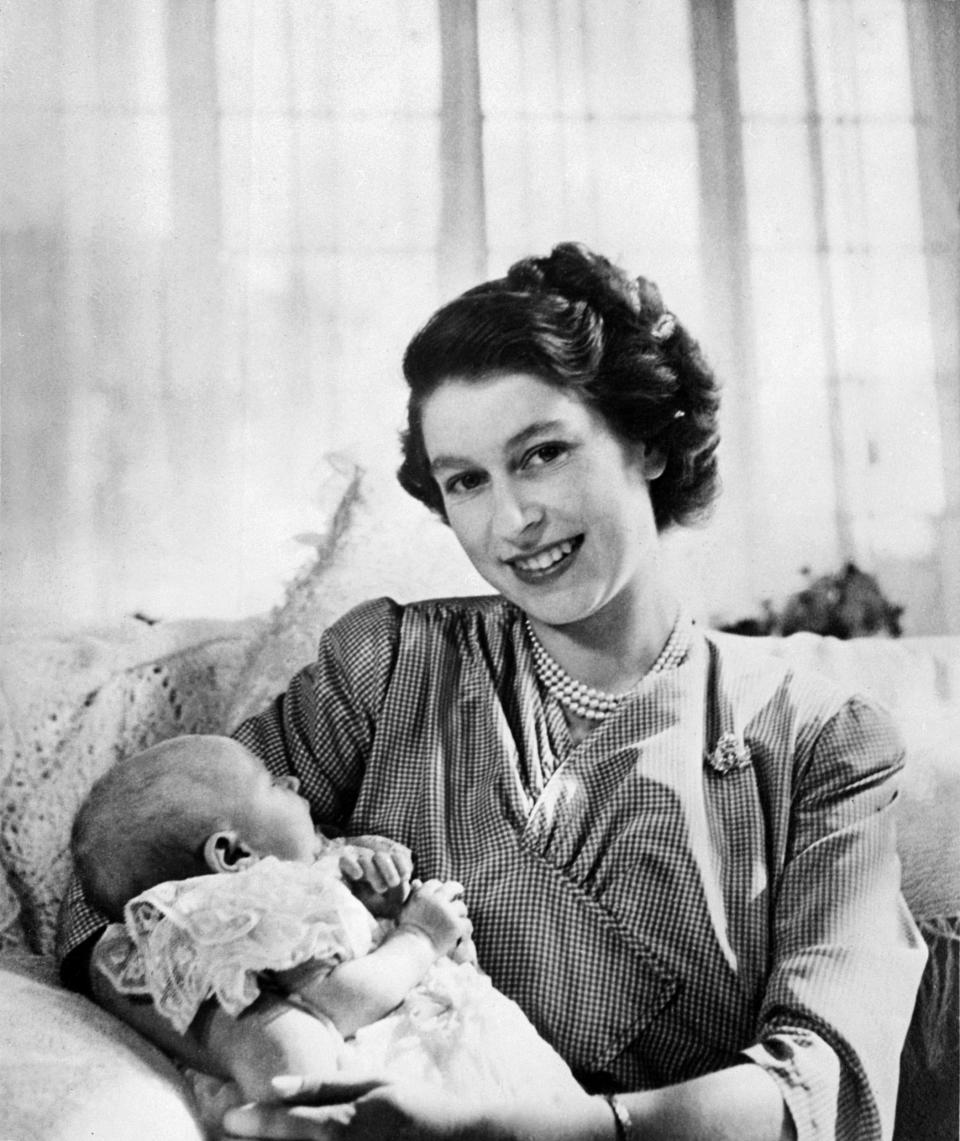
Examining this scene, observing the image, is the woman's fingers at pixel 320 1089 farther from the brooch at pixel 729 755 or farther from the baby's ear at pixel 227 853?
the brooch at pixel 729 755

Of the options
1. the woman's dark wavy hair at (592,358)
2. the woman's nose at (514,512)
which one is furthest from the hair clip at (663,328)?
the woman's nose at (514,512)

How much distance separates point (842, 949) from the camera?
3.81 ft

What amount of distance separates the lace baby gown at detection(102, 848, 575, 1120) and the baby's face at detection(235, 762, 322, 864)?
0.15 feet

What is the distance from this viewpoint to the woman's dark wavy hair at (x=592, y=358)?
4.36 feet

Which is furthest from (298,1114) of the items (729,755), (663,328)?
(663,328)

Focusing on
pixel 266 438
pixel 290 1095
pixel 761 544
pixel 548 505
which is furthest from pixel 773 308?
pixel 290 1095

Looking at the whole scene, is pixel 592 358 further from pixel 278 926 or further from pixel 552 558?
pixel 278 926

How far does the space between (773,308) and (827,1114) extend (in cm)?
87

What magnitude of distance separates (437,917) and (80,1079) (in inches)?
13.8

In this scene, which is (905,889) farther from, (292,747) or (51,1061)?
(51,1061)

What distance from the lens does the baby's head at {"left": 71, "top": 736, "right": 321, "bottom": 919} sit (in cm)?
115

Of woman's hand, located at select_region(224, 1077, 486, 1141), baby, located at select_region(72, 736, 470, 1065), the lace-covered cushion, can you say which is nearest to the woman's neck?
baby, located at select_region(72, 736, 470, 1065)

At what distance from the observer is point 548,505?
131 centimetres

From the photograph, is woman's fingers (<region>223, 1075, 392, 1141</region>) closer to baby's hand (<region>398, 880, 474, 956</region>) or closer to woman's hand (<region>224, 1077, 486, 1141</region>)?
woman's hand (<region>224, 1077, 486, 1141</region>)
